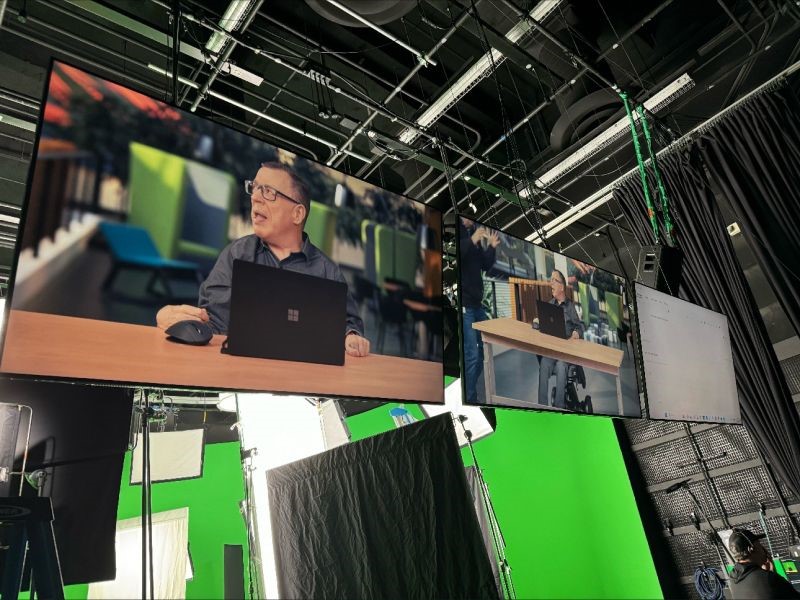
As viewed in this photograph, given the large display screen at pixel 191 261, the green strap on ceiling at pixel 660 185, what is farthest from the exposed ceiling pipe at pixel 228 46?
the green strap on ceiling at pixel 660 185

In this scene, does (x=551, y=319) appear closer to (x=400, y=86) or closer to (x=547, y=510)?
(x=400, y=86)

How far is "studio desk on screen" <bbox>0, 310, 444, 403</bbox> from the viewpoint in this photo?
138cm

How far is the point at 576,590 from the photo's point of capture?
6938 mm

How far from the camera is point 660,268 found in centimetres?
309

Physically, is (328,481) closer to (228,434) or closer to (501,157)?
(501,157)

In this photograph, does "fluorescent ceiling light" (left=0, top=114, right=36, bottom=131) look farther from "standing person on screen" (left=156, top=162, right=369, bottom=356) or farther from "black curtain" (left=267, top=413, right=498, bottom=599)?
"black curtain" (left=267, top=413, right=498, bottom=599)

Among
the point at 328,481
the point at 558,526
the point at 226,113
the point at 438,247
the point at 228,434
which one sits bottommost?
the point at 558,526

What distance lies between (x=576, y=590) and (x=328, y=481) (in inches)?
231

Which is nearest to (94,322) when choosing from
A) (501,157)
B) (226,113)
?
(226,113)

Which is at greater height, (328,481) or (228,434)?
(228,434)

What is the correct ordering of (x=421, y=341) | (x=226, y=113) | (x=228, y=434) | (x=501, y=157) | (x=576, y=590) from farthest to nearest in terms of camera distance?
(x=228, y=434) → (x=576, y=590) → (x=501, y=157) → (x=226, y=113) → (x=421, y=341)

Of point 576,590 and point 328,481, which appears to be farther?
point 576,590

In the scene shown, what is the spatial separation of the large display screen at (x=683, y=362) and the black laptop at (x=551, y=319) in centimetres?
58

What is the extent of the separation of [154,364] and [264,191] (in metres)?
0.76
